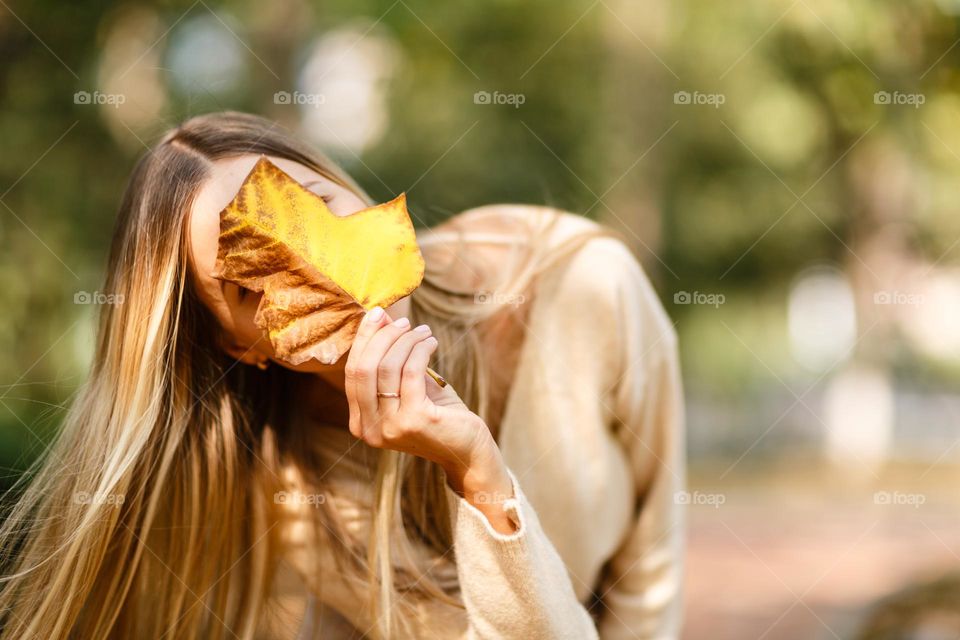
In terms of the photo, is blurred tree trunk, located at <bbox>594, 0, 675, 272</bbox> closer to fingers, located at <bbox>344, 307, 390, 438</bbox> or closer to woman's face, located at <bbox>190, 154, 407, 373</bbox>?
woman's face, located at <bbox>190, 154, 407, 373</bbox>

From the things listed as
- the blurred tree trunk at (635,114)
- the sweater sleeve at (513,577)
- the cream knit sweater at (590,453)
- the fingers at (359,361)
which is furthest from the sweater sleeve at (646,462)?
the blurred tree trunk at (635,114)

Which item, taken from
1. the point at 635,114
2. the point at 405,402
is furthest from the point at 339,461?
the point at 635,114

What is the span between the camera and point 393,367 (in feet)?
4.47

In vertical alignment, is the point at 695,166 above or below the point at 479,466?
above

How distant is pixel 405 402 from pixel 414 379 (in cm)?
4

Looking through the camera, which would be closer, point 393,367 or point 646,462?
point 393,367

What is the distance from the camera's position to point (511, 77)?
1214cm

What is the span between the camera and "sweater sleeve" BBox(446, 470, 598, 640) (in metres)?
1.50

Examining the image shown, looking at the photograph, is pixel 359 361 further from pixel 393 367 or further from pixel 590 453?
pixel 590 453

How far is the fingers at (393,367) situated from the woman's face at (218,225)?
0.51 ft

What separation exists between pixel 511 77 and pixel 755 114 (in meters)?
3.57

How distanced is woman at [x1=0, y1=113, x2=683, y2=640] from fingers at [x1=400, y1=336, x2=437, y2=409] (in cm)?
16

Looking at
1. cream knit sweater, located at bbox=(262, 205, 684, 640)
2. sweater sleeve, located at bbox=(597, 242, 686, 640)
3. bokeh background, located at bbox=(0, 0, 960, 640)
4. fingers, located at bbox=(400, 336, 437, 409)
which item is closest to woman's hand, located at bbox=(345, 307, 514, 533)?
fingers, located at bbox=(400, 336, 437, 409)

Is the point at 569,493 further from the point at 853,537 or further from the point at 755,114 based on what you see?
the point at 755,114
